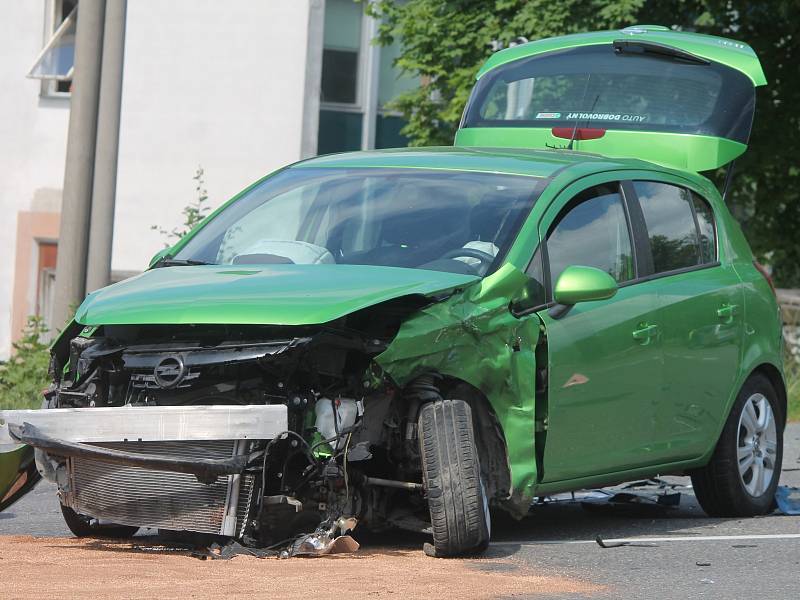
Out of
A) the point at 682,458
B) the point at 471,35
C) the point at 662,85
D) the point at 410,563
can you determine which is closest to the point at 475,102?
the point at 662,85

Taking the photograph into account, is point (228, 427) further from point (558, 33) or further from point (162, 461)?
point (558, 33)

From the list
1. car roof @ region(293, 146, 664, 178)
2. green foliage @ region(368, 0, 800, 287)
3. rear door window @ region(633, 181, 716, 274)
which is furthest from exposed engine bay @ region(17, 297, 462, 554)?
green foliage @ region(368, 0, 800, 287)

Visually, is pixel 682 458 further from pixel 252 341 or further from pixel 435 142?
pixel 435 142

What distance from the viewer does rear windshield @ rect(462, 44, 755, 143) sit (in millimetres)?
10070

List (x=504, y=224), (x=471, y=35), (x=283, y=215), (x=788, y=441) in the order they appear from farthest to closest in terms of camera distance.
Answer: (x=471, y=35) → (x=788, y=441) → (x=283, y=215) → (x=504, y=224)

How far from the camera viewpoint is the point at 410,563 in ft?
21.6

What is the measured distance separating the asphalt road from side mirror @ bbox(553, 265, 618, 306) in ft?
3.57

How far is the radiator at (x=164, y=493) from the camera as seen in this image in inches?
248

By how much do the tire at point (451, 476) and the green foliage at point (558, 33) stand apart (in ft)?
47.2

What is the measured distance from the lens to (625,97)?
10.4 m

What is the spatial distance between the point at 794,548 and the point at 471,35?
47.4 feet

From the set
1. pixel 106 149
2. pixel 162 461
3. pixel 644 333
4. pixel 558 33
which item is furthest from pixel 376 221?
pixel 558 33

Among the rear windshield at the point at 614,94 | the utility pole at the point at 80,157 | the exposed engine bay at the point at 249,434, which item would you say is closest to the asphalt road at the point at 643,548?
the exposed engine bay at the point at 249,434

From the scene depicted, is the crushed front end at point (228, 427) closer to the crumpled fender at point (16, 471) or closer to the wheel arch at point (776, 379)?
the crumpled fender at point (16, 471)
